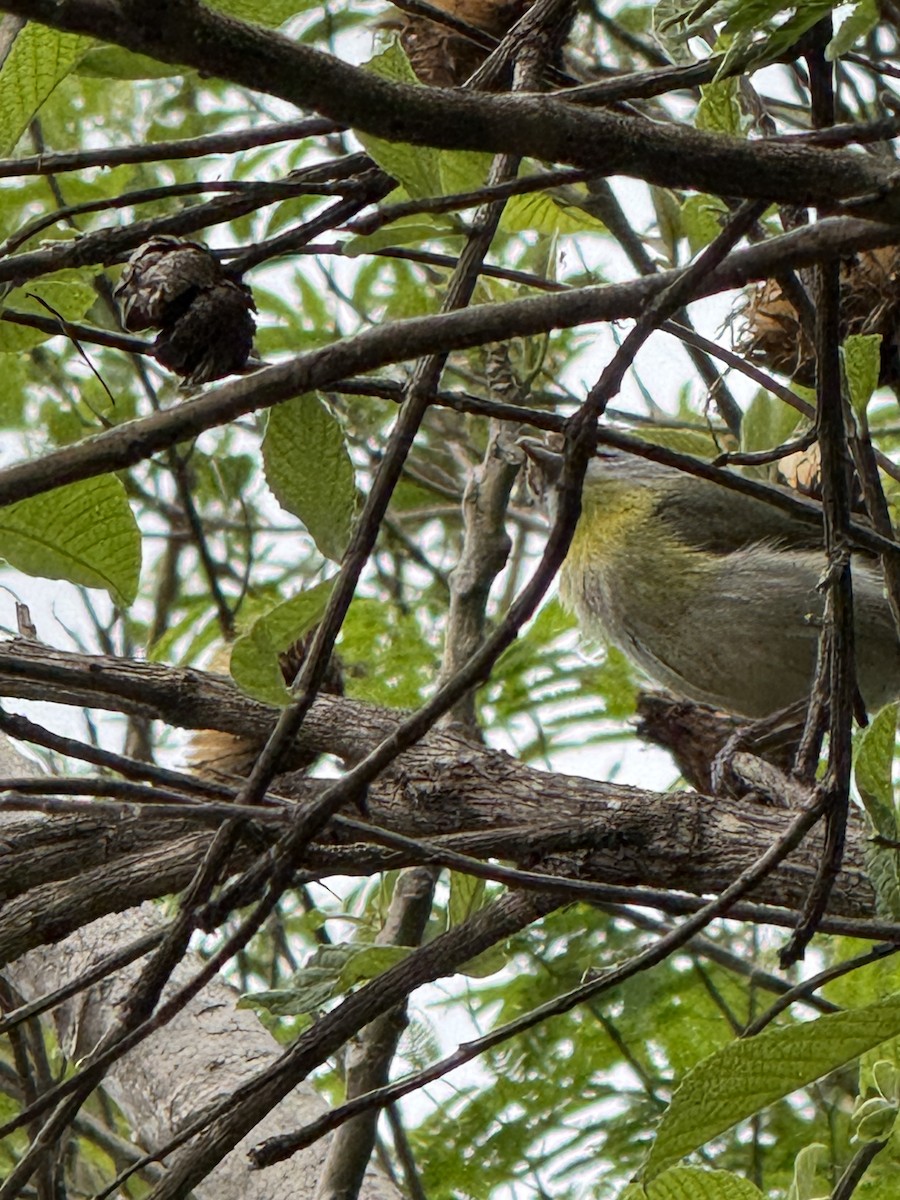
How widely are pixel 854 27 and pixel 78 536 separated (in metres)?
0.95

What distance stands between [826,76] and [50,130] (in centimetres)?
275

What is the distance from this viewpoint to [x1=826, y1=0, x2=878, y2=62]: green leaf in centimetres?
155

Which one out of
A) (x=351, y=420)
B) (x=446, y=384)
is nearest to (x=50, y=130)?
(x=351, y=420)

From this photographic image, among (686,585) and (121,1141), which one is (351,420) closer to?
(686,585)

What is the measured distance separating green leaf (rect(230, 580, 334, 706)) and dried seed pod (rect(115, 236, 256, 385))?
0.21 meters

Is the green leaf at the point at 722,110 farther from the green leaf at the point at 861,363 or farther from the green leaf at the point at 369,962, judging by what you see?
the green leaf at the point at 369,962

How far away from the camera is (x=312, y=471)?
1.44 m

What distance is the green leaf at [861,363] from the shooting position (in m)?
1.75

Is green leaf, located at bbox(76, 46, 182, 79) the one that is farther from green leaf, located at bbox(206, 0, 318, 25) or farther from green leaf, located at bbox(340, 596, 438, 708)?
green leaf, located at bbox(340, 596, 438, 708)

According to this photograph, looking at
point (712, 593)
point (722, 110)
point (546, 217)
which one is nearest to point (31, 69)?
point (722, 110)

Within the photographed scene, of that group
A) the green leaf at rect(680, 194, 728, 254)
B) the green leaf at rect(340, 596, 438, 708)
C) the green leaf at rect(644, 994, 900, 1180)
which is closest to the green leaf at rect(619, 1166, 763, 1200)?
the green leaf at rect(644, 994, 900, 1180)

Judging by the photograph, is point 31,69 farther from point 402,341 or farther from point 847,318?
point 847,318

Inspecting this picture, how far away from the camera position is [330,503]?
1.43 meters

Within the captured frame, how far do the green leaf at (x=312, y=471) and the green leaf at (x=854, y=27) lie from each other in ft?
2.16
